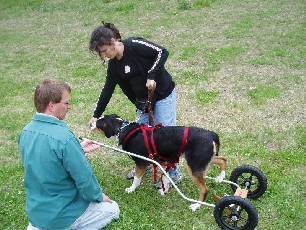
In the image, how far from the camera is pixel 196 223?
188 inches

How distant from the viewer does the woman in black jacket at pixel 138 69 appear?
185 inches

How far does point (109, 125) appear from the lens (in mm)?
5219

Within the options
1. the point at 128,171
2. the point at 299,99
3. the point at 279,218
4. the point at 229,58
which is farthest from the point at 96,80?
the point at 279,218

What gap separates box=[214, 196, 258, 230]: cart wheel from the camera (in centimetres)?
434

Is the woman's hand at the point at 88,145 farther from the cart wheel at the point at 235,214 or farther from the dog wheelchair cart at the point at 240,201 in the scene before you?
the cart wheel at the point at 235,214

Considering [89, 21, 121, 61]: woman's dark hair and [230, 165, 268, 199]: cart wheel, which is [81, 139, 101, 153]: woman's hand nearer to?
[89, 21, 121, 61]: woman's dark hair

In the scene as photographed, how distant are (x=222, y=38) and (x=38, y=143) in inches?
331

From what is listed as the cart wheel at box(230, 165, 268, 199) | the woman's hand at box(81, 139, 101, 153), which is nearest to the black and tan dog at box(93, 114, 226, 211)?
the cart wheel at box(230, 165, 268, 199)

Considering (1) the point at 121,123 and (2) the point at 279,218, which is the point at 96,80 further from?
(2) the point at 279,218

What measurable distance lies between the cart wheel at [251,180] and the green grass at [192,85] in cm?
14

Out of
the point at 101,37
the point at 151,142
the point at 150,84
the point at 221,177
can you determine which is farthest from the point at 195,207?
the point at 101,37

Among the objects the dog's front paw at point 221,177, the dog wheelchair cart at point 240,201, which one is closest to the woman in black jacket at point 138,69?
the dog's front paw at point 221,177

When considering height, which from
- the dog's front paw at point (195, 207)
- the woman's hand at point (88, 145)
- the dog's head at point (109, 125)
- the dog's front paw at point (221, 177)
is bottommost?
the dog's front paw at point (195, 207)

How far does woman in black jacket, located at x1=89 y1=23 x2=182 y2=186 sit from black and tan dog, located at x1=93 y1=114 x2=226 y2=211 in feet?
1.31
